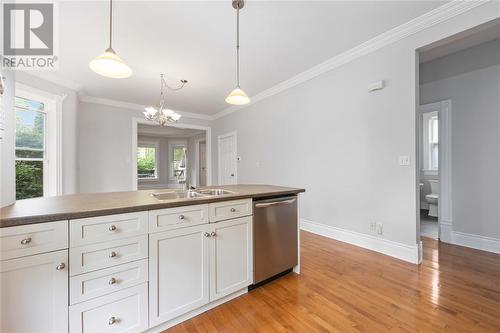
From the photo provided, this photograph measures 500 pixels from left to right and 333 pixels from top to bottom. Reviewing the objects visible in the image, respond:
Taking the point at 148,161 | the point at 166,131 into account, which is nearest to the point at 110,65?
the point at 166,131

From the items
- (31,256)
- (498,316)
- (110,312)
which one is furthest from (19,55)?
(498,316)

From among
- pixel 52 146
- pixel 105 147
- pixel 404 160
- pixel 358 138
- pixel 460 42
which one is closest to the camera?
pixel 404 160

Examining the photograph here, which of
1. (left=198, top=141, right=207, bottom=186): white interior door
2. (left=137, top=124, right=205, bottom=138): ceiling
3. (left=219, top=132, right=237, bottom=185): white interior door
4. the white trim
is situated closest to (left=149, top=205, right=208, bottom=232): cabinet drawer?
the white trim

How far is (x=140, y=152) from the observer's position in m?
8.74

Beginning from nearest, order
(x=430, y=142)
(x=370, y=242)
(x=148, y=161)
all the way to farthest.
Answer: (x=370, y=242), (x=430, y=142), (x=148, y=161)

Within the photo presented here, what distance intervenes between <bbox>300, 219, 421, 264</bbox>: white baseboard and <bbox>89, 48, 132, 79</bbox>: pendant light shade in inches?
127

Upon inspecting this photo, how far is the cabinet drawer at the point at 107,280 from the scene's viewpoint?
1.13 m

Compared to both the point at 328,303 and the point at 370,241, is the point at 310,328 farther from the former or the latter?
the point at 370,241

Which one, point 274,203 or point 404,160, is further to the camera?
point 404,160

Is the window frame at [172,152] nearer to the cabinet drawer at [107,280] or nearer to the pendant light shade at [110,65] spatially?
the pendant light shade at [110,65]

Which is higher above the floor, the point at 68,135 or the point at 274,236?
the point at 68,135

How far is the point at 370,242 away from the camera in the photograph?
9.05 ft

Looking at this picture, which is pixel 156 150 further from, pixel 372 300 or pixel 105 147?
pixel 372 300

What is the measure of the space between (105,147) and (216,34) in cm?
389
